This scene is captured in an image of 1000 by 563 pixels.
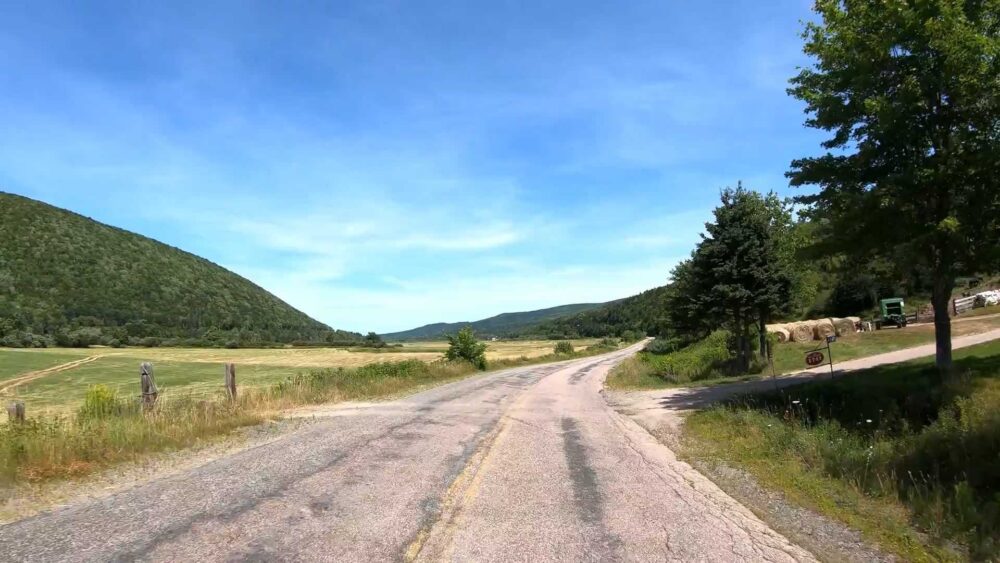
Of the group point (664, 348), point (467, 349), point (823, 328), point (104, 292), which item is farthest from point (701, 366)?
point (104, 292)

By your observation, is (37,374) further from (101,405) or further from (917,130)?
(917,130)

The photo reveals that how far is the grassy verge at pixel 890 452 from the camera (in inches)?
240

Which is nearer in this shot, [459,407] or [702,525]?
[702,525]

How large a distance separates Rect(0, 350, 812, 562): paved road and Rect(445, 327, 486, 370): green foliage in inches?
1300

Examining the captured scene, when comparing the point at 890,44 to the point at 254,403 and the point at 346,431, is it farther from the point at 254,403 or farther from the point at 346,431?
the point at 254,403

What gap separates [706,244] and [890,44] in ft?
45.6

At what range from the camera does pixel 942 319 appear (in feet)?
41.3

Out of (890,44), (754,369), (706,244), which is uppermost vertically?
(890,44)

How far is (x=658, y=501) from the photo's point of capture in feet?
23.2

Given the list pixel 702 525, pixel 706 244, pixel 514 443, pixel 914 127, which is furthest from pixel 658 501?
pixel 706 244

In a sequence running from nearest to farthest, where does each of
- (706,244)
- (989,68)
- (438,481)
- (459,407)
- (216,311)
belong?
(438,481) → (989,68) → (459,407) → (706,244) → (216,311)

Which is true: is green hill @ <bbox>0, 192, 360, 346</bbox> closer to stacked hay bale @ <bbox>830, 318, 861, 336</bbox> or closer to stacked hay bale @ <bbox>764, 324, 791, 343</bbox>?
stacked hay bale @ <bbox>764, 324, 791, 343</bbox>

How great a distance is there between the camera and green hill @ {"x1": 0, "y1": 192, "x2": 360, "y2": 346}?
71562mm

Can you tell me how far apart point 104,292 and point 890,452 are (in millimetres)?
100667
